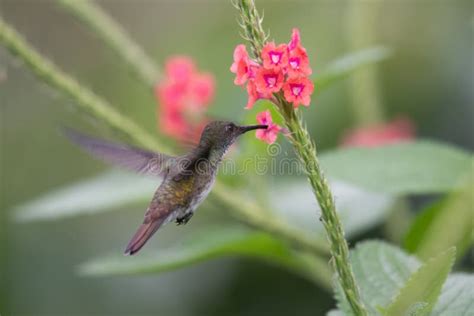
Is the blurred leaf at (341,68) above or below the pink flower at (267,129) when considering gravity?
above

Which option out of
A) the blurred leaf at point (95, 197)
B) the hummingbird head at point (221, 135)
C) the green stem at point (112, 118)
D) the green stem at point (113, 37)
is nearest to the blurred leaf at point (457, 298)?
the hummingbird head at point (221, 135)

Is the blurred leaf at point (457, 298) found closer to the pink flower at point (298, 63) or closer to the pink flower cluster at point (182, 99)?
the pink flower at point (298, 63)

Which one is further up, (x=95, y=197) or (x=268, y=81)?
(x=95, y=197)

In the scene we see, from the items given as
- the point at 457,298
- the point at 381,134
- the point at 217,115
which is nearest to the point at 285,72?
the point at 457,298

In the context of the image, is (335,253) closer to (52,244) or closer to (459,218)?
(459,218)

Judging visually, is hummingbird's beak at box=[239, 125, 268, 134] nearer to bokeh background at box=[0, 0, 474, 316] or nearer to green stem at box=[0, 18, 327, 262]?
green stem at box=[0, 18, 327, 262]

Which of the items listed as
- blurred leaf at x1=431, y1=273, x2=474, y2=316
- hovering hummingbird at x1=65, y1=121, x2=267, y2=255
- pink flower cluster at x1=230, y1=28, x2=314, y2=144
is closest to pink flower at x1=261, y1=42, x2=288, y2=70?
pink flower cluster at x1=230, y1=28, x2=314, y2=144

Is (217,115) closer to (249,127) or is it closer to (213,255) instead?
(213,255)
